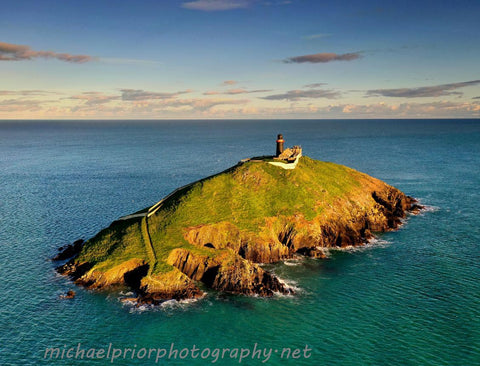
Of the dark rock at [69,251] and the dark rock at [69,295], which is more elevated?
the dark rock at [69,251]

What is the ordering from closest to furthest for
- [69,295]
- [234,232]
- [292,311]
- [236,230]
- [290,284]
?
[292,311] < [69,295] < [290,284] < [234,232] < [236,230]

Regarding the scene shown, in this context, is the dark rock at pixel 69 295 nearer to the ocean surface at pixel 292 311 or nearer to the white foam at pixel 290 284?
the ocean surface at pixel 292 311

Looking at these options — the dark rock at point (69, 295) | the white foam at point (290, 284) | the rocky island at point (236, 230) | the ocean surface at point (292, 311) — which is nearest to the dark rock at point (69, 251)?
the rocky island at point (236, 230)

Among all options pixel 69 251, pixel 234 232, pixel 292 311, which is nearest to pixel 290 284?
pixel 292 311

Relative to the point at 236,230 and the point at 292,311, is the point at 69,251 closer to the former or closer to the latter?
the point at 236,230

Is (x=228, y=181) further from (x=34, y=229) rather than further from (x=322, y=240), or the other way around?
(x=34, y=229)

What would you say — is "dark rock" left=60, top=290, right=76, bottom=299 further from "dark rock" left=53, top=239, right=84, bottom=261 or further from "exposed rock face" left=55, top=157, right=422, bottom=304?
"dark rock" left=53, top=239, right=84, bottom=261

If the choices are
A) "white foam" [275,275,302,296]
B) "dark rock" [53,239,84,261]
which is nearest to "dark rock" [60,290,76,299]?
"dark rock" [53,239,84,261]
